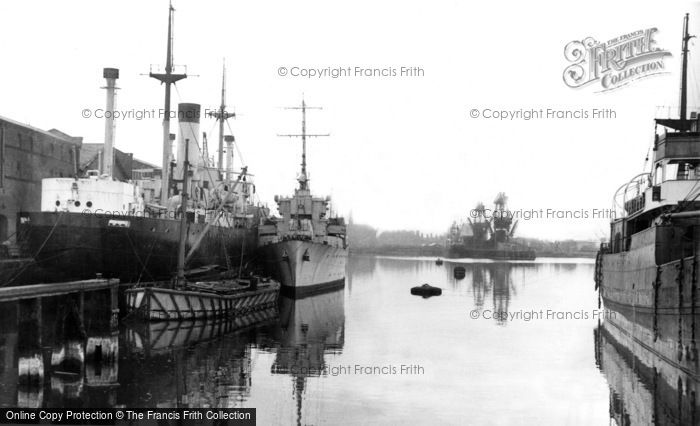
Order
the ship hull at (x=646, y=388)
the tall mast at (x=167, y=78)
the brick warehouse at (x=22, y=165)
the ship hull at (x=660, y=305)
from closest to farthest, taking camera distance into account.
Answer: the ship hull at (x=646, y=388)
the ship hull at (x=660, y=305)
the tall mast at (x=167, y=78)
the brick warehouse at (x=22, y=165)

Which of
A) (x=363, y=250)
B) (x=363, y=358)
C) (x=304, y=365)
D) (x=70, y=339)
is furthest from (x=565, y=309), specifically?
(x=363, y=250)

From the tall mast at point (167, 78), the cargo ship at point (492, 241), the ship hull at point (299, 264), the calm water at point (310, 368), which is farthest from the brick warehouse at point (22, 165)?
the cargo ship at point (492, 241)

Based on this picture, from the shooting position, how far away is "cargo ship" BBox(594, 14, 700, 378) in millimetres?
16453

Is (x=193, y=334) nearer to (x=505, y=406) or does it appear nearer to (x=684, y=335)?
(x=505, y=406)

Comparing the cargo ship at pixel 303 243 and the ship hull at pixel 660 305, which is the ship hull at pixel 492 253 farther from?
the ship hull at pixel 660 305

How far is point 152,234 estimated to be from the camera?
105ft

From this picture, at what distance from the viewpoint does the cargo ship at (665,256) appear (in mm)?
16453

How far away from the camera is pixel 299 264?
3881 centimetres

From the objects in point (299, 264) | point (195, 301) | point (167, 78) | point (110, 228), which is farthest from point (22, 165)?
point (195, 301)

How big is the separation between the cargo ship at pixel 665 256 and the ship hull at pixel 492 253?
105 meters

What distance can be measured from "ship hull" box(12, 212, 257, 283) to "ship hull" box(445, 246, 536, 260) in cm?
10869

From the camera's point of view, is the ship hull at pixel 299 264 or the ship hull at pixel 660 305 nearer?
the ship hull at pixel 660 305

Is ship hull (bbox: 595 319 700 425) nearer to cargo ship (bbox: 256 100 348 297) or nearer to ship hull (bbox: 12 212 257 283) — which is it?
cargo ship (bbox: 256 100 348 297)

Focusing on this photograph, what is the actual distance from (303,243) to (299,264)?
73.4 inches
